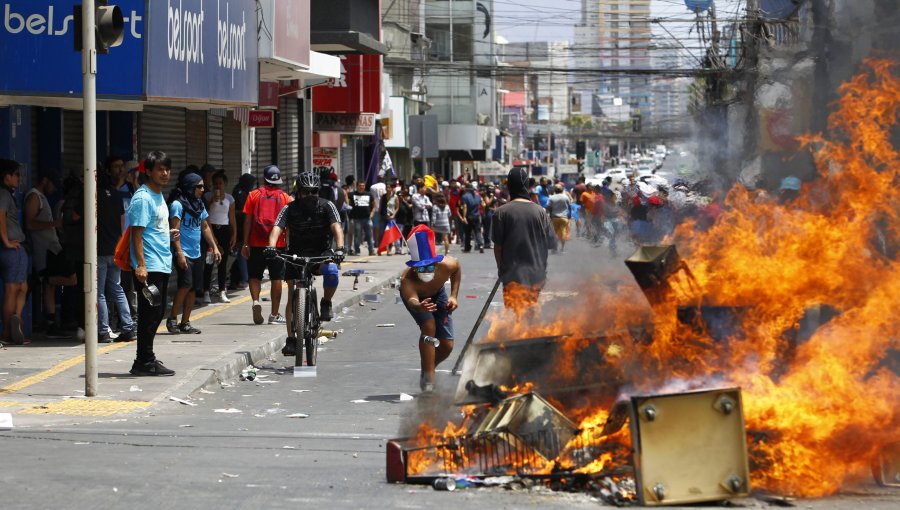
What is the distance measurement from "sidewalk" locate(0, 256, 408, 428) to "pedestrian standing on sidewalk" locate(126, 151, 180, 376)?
0.26 metres

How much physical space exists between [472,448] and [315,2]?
21072 millimetres

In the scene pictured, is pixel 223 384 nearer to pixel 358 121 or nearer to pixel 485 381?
pixel 485 381

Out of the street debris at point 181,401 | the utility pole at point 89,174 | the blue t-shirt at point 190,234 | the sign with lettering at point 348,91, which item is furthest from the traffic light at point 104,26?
the sign with lettering at point 348,91

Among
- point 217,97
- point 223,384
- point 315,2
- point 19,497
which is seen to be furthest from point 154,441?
point 315,2

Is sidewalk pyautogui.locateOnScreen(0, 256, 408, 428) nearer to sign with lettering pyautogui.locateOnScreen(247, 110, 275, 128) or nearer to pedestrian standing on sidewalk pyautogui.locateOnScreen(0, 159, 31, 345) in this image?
pedestrian standing on sidewalk pyautogui.locateOnScreen(0, 159, 31, 345)

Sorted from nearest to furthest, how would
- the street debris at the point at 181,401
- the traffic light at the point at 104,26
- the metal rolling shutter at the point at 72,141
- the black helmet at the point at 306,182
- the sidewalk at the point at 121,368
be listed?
1. the sidewalk at the point at 121,368
2. the traffic light at the point at 104,26
3. the street debris at the point at 181,401
4. the black helmet at the point at 306,182
5. the metal rolling shutter at the point at 72,141

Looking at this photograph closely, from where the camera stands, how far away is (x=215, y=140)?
22.7 meters

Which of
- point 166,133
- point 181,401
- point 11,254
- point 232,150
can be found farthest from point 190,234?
point 232,150

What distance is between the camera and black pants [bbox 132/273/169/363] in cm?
1102

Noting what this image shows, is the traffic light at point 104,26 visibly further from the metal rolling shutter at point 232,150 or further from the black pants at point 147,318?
the metal rolling shutter at point 232,150

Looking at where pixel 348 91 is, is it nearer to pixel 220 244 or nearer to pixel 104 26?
pixel 220 244

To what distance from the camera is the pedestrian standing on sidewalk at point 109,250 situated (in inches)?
523

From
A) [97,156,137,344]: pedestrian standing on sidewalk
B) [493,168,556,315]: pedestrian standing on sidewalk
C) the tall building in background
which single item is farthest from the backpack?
the tall building in background

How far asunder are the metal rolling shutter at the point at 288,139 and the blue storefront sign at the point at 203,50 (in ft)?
37.1
